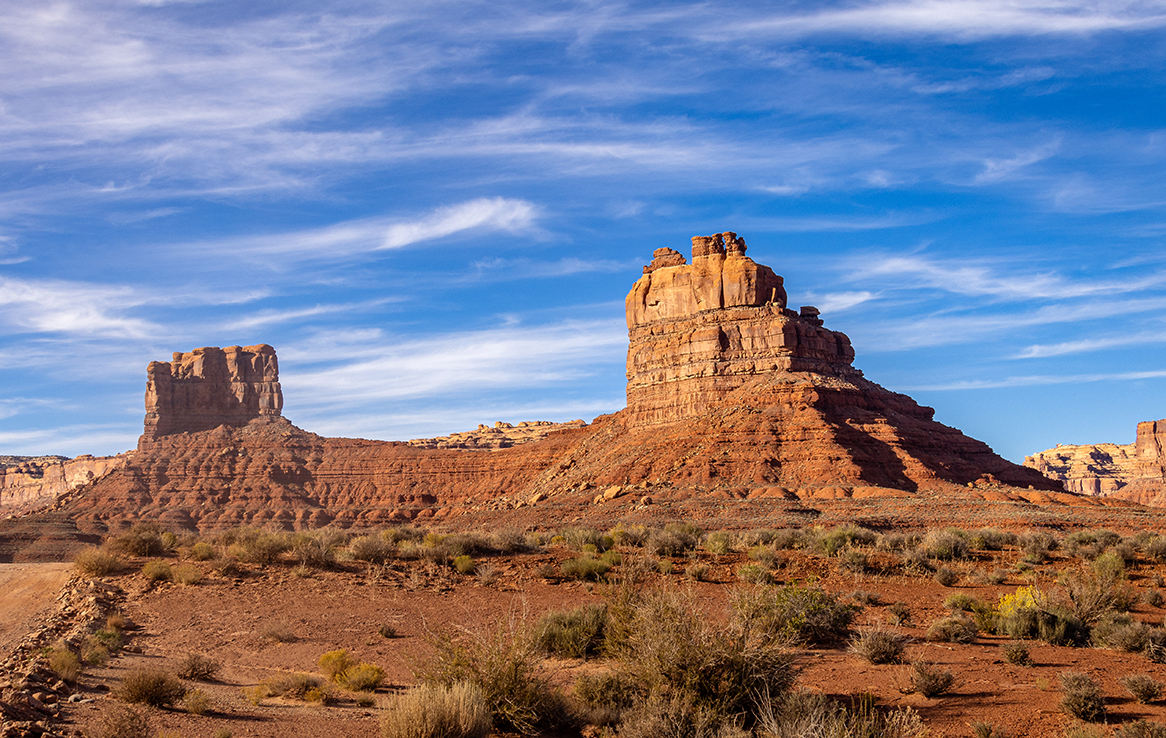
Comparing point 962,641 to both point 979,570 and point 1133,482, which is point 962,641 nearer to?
point 979,570

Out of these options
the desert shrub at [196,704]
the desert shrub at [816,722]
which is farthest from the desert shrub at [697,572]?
the desert shrub at [196,704]

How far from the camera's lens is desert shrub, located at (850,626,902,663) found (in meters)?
14.2

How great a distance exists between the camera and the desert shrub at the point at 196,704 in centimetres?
1130

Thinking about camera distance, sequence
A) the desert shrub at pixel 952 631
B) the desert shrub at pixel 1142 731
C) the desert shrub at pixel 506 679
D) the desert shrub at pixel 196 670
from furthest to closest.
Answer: the desert shrub at pixel 952 631
the desert shrub at pixel 196 670
the desert shrub at pixel 506 679
the desert shrub at pixel 1142 731

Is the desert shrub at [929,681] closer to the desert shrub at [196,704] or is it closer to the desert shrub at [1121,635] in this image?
the desert shrub at [1121,635]

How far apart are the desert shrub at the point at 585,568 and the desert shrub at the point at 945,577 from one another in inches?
318

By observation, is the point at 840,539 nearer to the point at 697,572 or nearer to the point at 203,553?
the point at 697,572

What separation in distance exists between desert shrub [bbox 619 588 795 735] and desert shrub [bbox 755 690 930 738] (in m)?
0.30

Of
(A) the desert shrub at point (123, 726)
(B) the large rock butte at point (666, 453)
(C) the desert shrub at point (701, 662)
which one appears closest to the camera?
(A) the desert shrub at point (123, 726)

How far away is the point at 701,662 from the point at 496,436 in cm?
12794

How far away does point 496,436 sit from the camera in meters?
137

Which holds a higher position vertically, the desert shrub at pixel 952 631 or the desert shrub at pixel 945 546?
the desert shrub at pixel 945 546

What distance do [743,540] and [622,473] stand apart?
3524cm

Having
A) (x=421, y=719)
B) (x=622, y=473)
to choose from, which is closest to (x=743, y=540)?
(x=421, y=719)
